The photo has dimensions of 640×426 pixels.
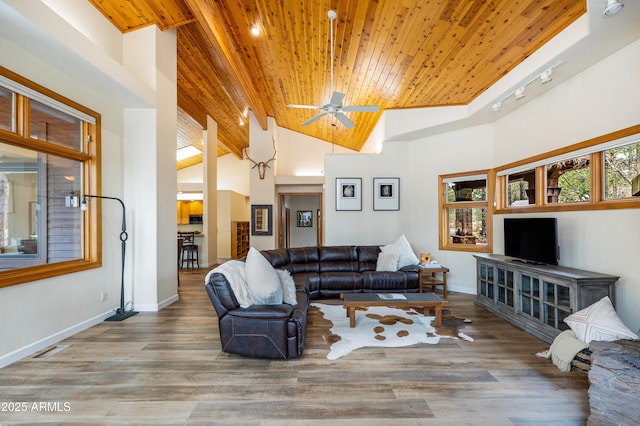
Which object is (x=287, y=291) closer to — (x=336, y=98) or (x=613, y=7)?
(x=336, y=98)

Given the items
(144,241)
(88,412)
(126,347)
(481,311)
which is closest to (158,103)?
(144,241)

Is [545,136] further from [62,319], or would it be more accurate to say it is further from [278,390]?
[62,319]

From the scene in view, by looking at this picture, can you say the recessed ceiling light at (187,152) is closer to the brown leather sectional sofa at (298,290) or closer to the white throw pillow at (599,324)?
the brown leather sectional sofa at (298,290)

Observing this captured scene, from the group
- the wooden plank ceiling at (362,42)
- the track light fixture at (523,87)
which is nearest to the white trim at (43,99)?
the wooden plank ceiling at (362,42)

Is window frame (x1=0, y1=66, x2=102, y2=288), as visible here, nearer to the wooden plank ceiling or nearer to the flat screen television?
the wooden plank ceiling

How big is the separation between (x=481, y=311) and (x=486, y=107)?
9.79 ft

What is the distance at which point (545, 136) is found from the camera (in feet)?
12.1

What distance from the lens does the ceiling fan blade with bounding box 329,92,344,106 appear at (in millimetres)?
3779

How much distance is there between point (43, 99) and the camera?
2967 mm

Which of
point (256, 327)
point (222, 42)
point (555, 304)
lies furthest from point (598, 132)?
point (222, 42)

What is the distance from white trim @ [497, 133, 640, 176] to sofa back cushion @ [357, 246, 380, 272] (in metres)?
2.51

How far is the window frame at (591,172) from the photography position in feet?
9.00

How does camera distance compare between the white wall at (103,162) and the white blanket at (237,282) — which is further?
the white blanket at (237,282)

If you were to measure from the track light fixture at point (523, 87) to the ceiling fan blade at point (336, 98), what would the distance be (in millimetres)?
2214
